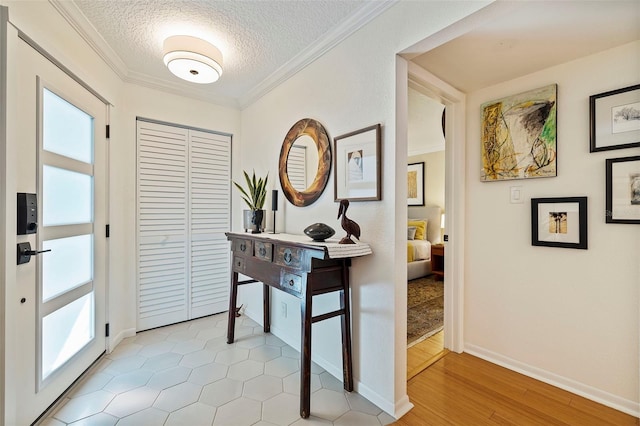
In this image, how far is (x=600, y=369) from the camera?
1726 mm

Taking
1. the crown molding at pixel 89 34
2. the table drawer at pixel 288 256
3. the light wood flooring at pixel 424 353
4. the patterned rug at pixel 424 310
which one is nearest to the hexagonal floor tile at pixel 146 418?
the table drawer at pixel 288 256

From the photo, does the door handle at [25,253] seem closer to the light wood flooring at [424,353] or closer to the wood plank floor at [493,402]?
the wood plank floor at [493,402]

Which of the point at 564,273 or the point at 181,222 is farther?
the point at 181,222

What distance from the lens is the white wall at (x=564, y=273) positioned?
5.44 feet

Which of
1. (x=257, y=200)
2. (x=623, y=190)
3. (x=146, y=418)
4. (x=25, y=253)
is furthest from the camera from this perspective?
(x=257, y=200)

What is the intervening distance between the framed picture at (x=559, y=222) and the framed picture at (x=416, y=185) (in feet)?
10.9

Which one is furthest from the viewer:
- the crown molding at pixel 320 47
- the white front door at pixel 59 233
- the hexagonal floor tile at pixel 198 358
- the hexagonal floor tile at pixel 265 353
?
the hexagonal floor tile at pixel 265 353

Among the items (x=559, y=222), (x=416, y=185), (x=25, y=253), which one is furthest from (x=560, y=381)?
(x=416, y=185)

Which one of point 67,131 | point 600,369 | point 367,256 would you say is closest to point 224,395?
point 367,256

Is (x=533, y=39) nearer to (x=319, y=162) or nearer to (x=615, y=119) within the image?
(x=615, y=119)

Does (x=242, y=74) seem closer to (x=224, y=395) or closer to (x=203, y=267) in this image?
(x=203, y=267)

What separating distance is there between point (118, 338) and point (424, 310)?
10.3 feet

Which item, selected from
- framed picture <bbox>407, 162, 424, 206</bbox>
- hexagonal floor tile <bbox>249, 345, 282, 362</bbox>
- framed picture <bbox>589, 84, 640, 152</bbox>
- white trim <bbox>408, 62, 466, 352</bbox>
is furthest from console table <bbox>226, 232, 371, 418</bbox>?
framed picture <bbox>407, 162, 424, 206</bbox>

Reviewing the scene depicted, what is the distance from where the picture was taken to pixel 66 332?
1.81 metres
